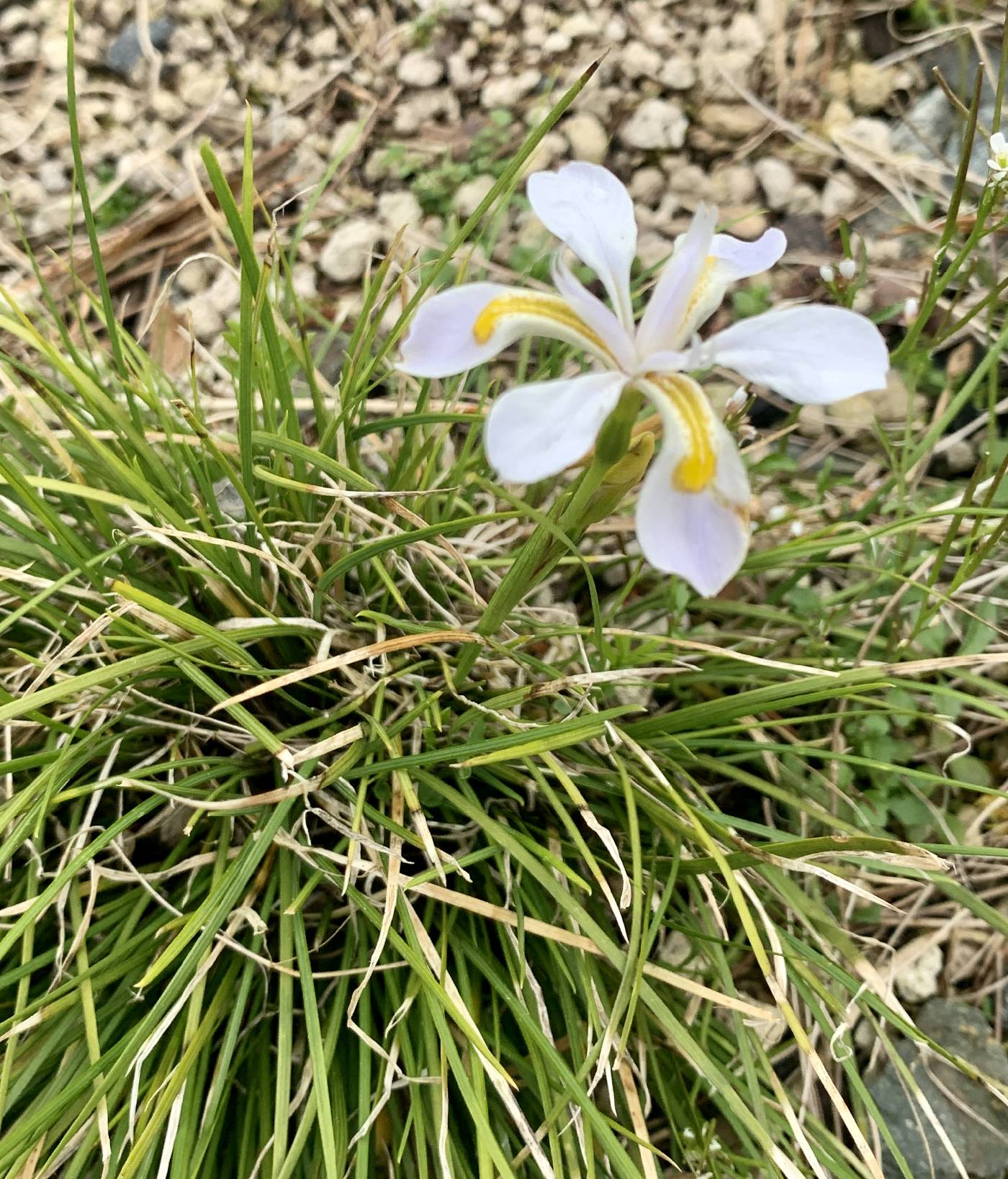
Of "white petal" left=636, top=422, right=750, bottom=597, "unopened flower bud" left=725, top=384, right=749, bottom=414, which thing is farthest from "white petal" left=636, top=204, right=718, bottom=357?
"unopened flower bud" left=725, top=384, right=749, bottom=414

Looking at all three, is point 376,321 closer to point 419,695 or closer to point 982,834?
point 419,695

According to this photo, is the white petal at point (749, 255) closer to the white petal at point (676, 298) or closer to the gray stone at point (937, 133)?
the white petal at point (676, 298)

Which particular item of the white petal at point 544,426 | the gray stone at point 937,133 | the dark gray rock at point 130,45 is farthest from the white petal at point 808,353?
the dark gray rock at point 130,45

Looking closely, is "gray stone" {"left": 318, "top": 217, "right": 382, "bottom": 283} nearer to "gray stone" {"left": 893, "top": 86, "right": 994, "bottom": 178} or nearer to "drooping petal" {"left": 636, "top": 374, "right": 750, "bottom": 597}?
"gray stone" {"left": 893, "top": 86, "right": 994, "bottom": 178}

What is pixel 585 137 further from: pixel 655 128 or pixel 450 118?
pixel 450 118

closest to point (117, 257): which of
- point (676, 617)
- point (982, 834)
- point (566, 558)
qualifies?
point (566, 558)

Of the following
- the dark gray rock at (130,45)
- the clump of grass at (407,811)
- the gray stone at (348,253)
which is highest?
the dark gray rock at (130,45)

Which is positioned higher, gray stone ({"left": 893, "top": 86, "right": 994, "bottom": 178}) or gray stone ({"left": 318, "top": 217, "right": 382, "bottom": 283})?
gray stone ({"left": 318, "top": 217, "right": 382, "bottom": 283})
